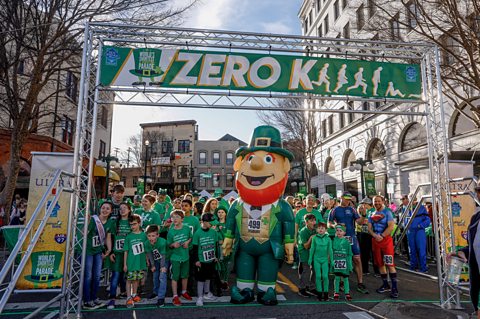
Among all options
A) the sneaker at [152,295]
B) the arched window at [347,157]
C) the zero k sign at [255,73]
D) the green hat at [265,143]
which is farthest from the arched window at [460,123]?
the sneaker at [152,295]

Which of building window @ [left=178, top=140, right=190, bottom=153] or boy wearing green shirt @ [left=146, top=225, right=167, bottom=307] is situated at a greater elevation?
building window @ [left=178, top=140, right=190, bottom=153]

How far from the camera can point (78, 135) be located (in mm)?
5688

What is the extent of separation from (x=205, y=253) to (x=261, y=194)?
147cm

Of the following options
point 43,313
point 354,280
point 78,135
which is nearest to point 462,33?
point 354,280

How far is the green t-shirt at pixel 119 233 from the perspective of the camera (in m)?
6.09

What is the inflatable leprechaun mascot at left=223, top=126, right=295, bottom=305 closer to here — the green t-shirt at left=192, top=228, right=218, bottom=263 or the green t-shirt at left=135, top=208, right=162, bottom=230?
the green t-shirt at left=192, top=228, right=218, bottom=263

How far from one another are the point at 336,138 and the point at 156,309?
78.9 ft

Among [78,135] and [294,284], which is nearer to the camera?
[78,135]

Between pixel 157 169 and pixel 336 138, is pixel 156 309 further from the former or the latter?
pixel 157 169

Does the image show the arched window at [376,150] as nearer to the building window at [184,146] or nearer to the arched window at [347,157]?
the arched window at [347,157]

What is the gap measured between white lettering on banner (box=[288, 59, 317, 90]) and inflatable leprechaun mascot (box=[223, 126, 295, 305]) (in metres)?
1.37

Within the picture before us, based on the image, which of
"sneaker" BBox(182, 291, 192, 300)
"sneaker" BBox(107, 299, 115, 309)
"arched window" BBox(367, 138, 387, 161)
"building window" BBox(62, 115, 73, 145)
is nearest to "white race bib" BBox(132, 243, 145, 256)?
"sneaker" BBox(107, 299, 115, 309)

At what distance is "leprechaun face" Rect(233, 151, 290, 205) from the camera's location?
593 centimetres

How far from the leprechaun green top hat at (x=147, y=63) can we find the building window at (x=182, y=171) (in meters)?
36.5
